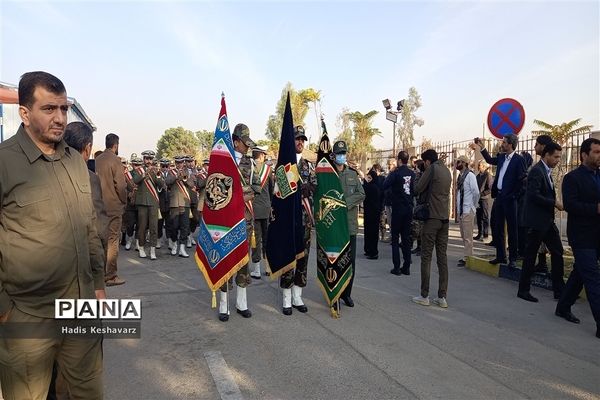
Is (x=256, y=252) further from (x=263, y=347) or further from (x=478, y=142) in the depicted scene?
(x=478, y=142)

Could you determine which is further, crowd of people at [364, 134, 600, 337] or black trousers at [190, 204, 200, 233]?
black trousers at [190, 204, 200, 233]

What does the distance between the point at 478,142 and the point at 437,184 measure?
2.89 m

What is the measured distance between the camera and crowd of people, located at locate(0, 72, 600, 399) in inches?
82.9

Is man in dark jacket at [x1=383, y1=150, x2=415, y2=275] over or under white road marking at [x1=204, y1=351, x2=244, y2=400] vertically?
over

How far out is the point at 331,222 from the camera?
550 cm

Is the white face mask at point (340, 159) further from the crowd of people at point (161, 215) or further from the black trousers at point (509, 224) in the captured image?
the black trousers at point (509, 224)

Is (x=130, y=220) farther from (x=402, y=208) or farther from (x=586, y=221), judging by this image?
(x=586, y=221)

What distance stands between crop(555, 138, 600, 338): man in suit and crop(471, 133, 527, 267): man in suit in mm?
1977

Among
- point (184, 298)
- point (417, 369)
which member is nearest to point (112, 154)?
point (184, 298)

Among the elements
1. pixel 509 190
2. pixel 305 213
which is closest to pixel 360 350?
pixel 305 213

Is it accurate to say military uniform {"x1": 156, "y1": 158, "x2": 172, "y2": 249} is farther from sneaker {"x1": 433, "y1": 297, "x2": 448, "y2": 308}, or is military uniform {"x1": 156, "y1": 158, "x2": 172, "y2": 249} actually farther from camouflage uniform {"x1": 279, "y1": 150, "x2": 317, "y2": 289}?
sneaker {"x1": 433, "y1": 297, "x2": 448, "y2": 308}

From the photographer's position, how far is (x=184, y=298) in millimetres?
6102

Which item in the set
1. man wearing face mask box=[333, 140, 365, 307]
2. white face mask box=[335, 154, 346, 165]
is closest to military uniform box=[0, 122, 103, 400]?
man wearing face mask box=[333, 140, 365, 307]

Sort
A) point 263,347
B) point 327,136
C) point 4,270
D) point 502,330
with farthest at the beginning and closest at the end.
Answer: point 327,136, point 502,330, point 263,347, point 4,270
